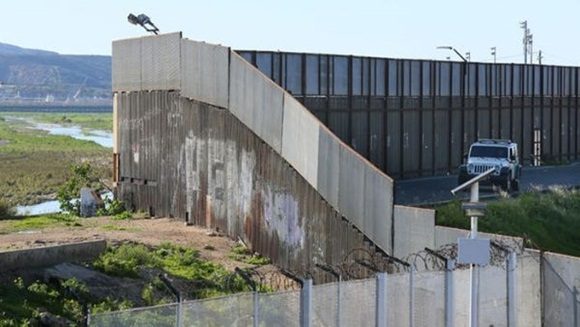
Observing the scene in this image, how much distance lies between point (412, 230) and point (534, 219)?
22.1 feet

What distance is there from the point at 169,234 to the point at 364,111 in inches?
431

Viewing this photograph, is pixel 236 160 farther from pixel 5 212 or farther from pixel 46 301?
pixel 46 301

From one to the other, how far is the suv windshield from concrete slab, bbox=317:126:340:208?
12.1 metres

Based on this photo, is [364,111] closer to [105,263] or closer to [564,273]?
[105,263]

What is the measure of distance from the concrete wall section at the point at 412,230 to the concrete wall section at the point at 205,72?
34.9 ft

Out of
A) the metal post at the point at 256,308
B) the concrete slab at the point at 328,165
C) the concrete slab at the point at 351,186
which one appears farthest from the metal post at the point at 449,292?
the concrete slab at the point at 328,165

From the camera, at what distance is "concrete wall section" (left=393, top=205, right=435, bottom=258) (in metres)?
24.2

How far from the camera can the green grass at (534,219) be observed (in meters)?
27.9

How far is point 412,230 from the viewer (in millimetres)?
24625

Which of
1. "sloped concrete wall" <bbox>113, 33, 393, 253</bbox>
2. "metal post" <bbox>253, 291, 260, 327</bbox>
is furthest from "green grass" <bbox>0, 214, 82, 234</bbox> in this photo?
"metal post" <bbox>253, 291, 260, 327</bbox>

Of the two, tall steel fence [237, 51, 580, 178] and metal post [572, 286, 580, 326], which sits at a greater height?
tall steel fence [237, 51, 580, 178]

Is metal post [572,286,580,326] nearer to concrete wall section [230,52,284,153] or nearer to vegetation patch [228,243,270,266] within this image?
concrete wall section [230,52,284,153]

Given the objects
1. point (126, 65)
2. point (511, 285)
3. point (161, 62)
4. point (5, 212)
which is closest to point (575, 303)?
point (511, 285)

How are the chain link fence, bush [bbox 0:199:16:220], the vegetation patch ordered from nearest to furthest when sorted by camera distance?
1. the chain link fence
2. the vegetation patch
3. bush [bbox 0:199:16:220]
